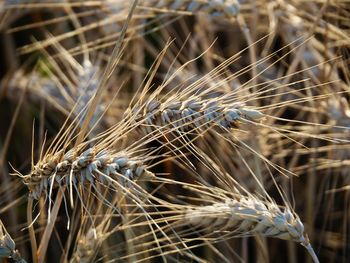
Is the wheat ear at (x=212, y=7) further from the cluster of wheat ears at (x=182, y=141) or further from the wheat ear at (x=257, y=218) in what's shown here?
the wheat ear at (x=257, y=218)

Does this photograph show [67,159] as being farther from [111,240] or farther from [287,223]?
[111,240]

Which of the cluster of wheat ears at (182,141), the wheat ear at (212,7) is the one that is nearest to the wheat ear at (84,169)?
the cluster of wheat ears at (182,141)

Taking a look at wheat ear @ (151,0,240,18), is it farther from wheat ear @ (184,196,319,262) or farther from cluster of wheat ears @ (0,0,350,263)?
wheat ear @ (184,196,319,262)

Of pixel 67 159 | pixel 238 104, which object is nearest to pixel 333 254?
pixel 238 104

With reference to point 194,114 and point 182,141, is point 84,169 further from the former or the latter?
point 182,141

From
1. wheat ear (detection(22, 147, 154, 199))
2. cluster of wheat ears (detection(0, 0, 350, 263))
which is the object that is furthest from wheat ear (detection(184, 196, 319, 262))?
wheat ear (detection(22, 147, 154, 199))

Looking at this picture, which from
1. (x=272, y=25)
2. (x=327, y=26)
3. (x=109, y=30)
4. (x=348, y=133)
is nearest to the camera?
(x=348, y=133)

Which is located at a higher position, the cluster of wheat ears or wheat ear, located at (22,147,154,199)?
wheat ear, located at (22,147,154,199)

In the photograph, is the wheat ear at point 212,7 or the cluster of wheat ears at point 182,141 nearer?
the cluster of wheat ears at point 182,141
